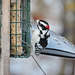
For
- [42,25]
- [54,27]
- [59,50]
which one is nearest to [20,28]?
[42,25]

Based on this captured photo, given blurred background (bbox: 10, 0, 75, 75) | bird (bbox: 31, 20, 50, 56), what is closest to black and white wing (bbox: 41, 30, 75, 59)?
bird (bbox: 31, 20, 50, 56)

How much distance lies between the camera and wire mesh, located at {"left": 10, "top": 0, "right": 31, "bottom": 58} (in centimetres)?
329

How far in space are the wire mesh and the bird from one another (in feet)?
0.42

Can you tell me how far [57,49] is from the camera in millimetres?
3699

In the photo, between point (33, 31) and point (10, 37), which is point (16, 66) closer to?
point (33, 31)

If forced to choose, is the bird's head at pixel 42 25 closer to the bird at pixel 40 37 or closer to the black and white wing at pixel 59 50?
the bird at pixel 40 37

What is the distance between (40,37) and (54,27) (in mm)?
2451

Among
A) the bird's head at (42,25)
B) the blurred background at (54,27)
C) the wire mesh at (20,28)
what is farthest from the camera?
the blurred background at (54,27)

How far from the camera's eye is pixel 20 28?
340 cm

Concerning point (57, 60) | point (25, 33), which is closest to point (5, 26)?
point (25, 33)

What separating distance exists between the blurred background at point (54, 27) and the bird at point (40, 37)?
2.01m

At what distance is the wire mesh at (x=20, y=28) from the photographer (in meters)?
3.29

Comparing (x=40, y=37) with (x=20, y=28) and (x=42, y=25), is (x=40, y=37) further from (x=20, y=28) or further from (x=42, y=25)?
(x=20, y=28)

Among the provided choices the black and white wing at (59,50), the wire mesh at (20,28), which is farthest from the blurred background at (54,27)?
the wire mesh at (20,28)
